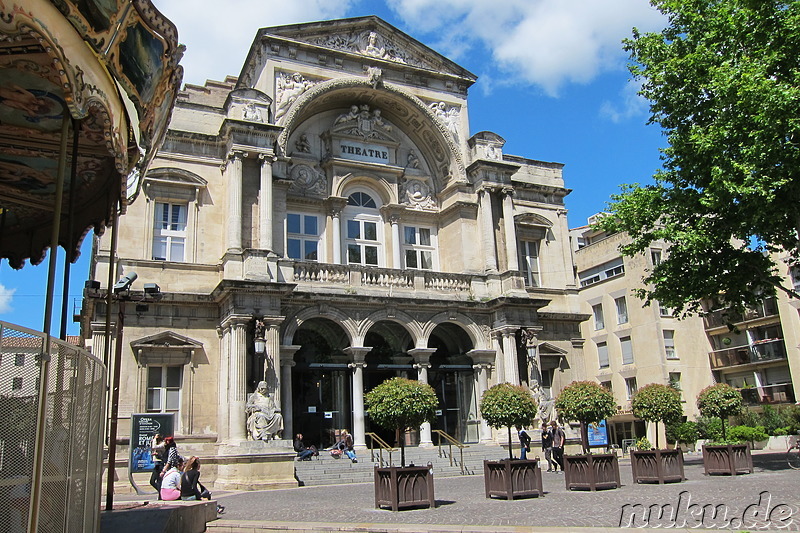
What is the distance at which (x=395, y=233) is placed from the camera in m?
29.0

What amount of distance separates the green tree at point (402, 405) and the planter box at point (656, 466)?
18.8 ft

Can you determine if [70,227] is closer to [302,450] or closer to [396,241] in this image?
[302,450]

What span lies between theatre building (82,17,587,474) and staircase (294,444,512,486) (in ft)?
3.79

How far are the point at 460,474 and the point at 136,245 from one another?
43.2ft

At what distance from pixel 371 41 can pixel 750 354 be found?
106ft

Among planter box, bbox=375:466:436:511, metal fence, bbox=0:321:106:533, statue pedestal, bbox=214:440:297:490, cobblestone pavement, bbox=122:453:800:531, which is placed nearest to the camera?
metal fence, bbox=0:321:106:533

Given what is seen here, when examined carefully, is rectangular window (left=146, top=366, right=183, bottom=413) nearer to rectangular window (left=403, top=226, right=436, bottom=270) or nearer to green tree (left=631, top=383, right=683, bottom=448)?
rectangular window (left=403, top=226, right=436, bottom=270)

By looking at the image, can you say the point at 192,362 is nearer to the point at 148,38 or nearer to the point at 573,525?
the point at 573,525

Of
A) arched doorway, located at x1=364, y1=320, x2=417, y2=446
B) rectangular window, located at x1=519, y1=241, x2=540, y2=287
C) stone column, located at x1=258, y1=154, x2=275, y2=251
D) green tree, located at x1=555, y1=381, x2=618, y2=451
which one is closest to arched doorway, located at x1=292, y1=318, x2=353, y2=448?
arched doorway, located at x1=364, y1=320, x2=417, y2=446

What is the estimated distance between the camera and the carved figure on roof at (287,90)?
26817mm

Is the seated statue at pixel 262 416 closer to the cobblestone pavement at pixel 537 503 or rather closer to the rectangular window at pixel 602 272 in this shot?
the cobblestone pavement at pixel 537 503

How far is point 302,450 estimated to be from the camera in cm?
2356

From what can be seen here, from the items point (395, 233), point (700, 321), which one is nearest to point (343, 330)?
point (395, 233)

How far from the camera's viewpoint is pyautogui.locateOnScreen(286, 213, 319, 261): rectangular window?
27172mm
